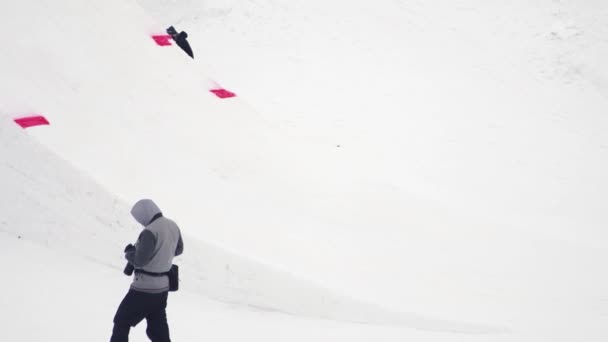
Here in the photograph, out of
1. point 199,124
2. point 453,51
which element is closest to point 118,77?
point 199,124

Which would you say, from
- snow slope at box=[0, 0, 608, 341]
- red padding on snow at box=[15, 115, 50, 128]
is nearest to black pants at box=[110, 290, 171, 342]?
snow slope at box=[0, 0, 608, 341]

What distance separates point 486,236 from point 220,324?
4.53 meters

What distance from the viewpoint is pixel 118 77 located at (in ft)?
24.8

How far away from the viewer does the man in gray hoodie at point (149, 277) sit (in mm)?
3582

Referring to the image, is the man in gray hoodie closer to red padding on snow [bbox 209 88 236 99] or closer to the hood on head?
the hood on head

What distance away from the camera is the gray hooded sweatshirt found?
356cm

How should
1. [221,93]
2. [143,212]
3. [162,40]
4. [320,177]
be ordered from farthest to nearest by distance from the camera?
1. [162,40]
2. [221,93]
3. [320,177]
4. [143,212]

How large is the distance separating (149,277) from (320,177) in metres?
4.57

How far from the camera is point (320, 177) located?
794 cm

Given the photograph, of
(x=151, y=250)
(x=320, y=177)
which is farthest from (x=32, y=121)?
(x=320, y=177)

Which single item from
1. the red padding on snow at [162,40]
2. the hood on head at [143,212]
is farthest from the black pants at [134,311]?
the red padding on snow at [162,40]

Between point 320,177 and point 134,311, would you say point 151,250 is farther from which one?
point 320,177

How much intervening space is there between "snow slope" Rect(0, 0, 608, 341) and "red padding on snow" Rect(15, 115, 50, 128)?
0.11 m

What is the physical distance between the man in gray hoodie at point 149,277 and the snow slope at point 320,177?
109 cm
